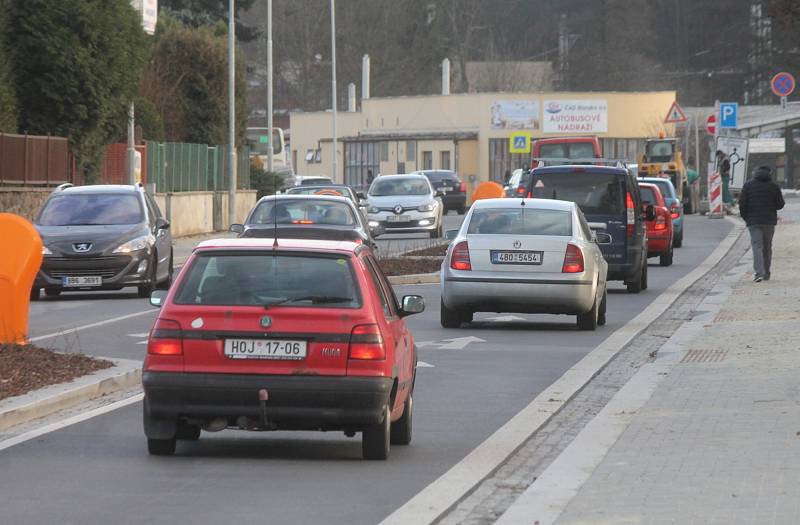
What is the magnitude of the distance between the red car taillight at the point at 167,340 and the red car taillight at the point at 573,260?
995 centimetres

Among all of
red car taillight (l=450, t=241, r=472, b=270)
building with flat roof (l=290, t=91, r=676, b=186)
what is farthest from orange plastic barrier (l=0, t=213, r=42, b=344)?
building with flat roof (l=290, t=91, r=676, b=186)

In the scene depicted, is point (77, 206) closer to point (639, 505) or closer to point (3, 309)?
point (3, 309)

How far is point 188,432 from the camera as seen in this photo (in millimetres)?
10883

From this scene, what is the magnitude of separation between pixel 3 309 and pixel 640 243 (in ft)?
39.3

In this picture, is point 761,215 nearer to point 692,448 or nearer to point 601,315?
point 601,315

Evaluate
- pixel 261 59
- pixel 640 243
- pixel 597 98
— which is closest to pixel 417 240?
pixel 640 243

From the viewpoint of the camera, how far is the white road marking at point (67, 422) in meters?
10.9

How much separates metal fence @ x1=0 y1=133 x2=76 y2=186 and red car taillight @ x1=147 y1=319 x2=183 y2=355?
2697cm

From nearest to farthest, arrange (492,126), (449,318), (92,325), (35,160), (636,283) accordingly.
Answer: (449,318) < (92,325) < (636,283) < (35,160) < (492,126)

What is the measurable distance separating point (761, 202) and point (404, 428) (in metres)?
17.3

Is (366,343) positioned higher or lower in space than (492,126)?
lower

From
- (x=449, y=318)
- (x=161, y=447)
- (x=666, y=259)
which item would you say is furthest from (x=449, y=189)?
(x=161, y=447)

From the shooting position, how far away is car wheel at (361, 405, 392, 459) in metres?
10.1

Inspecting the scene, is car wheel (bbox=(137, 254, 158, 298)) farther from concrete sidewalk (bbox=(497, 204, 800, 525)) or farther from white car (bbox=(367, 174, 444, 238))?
white car (bbox=(367, 174, 444, 238))
